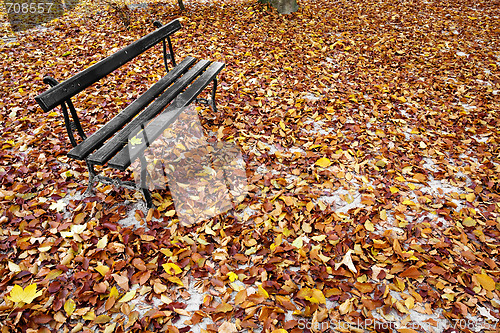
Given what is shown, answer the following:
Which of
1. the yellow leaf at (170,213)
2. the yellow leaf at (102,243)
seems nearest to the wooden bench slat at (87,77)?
the yellow leaf at (102,243)

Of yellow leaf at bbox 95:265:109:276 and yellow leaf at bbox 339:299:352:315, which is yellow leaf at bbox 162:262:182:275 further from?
yellow leaf at bbox 339:299:352:315

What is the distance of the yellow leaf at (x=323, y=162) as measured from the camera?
9.39ft

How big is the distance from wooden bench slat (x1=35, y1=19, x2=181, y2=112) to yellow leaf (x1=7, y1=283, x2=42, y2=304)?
1234 millimetres

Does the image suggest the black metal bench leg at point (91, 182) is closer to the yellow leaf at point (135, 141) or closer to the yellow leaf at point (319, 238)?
the yellow leaf at point (135, 141)

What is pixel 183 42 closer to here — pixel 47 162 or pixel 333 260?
pixel 47 162

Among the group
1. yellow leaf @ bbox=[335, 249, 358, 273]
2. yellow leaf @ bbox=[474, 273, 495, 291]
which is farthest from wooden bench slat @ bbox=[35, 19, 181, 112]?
yellow leaf @ bbox=[474, 273, 495, 291]

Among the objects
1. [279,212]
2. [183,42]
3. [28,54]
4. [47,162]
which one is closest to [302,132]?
[279,212]

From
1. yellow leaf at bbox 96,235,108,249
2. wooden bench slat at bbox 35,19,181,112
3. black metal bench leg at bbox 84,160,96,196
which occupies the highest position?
wooden bench slat at bbox 35,19,181,112

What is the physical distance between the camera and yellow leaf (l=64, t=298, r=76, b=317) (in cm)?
179

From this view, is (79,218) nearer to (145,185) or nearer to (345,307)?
(145,185)

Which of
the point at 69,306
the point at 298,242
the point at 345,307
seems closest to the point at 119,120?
the point at 69,306

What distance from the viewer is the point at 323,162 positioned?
289 centimetres

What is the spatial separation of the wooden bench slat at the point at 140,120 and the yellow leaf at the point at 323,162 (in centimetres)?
169

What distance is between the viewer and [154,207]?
2469 mm
